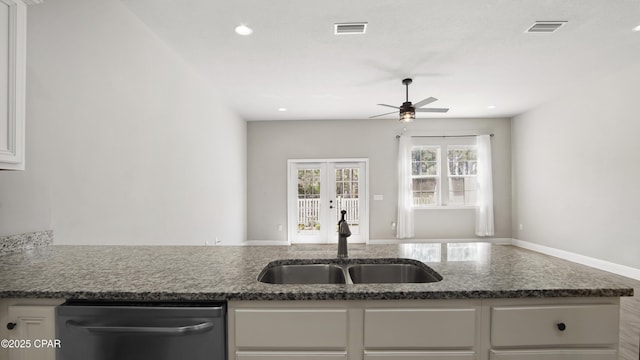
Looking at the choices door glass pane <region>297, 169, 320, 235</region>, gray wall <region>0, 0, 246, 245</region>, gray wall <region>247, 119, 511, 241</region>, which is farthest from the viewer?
door glass pane <region>297, 169, 320, 235</region>

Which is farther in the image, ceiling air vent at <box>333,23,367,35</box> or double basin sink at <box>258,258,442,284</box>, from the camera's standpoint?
ceiling air vent at <box>333,23,367,35</box>

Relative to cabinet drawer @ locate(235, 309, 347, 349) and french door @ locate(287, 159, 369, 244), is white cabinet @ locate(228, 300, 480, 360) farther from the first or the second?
french door @ locate(287, 159, 369, 244)

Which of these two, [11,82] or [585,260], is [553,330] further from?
[585,260]

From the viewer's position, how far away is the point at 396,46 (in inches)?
124

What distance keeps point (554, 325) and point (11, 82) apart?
2298 mm

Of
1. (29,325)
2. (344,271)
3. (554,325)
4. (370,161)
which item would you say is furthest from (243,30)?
(370,161)

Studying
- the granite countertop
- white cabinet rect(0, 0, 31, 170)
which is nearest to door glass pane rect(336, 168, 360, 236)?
the granite countertop

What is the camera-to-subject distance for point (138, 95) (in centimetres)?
268

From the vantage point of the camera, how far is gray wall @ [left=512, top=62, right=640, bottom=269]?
396cm

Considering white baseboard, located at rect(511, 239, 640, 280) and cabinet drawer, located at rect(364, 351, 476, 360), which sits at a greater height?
cabinet drawer, located at rect(364, 351, 476, 360)

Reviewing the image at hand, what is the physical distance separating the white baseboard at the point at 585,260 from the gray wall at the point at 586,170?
0.07 m

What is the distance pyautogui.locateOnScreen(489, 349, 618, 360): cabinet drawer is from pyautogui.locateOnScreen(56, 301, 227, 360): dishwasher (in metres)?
1.02

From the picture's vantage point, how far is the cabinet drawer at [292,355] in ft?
3.42

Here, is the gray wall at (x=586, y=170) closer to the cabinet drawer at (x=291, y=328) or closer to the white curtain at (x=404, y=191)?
the white curtain at (x=404, y=191)
